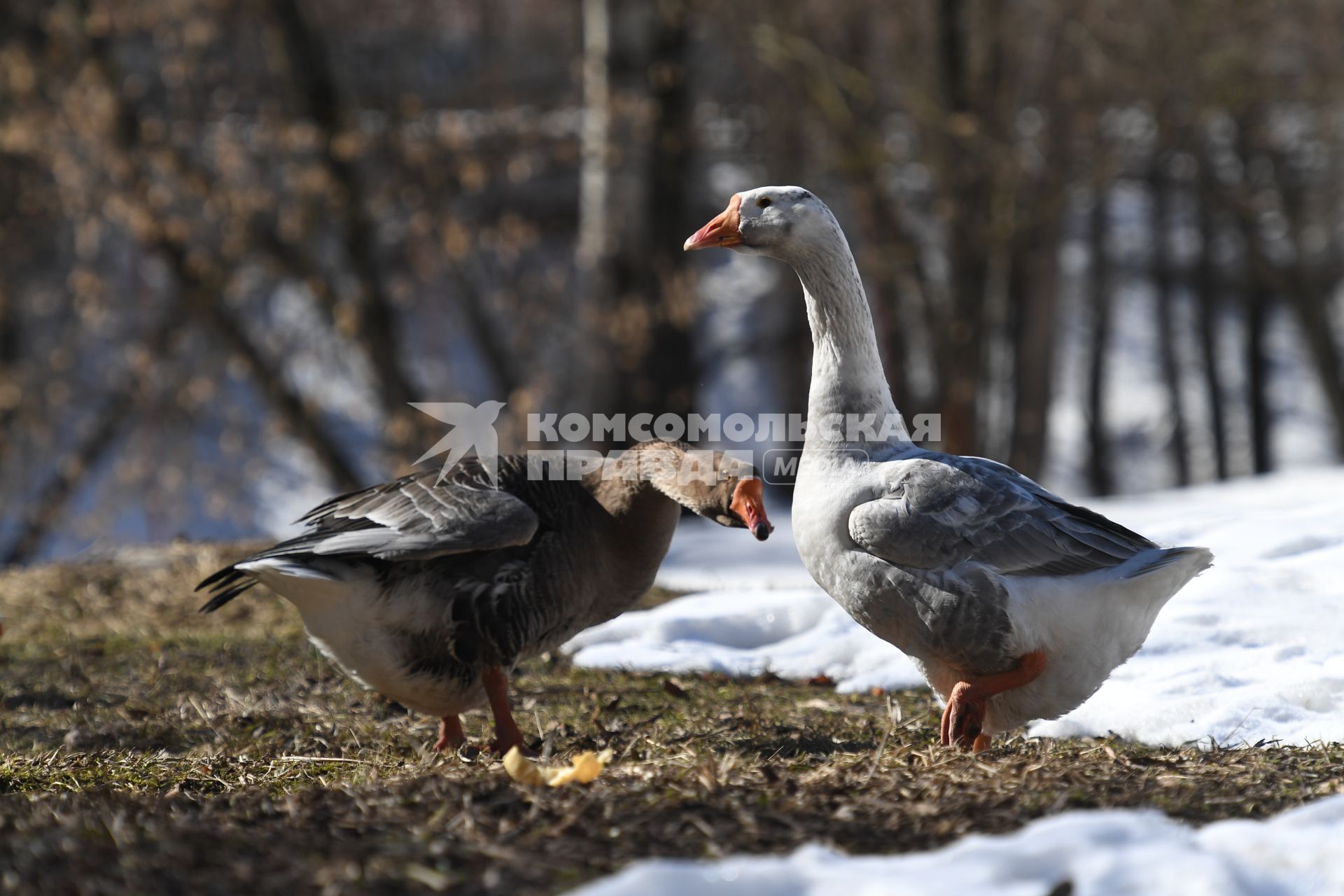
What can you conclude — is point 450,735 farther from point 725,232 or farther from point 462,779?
point 725,232

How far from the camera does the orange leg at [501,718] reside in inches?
169

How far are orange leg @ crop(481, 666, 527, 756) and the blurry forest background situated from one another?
18.2 ft

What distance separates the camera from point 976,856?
247cm

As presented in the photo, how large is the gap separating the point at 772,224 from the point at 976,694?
5.54 ft

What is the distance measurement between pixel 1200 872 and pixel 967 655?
142 centimetres

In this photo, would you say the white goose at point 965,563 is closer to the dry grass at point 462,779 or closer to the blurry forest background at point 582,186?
the dry grass at point 462,779

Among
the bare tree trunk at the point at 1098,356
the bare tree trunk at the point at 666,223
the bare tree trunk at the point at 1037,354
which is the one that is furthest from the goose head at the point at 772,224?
the bare tree trunk at the point at 1098,356

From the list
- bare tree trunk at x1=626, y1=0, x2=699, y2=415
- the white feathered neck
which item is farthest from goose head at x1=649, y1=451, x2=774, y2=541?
bare tree trunk at x1=626, y1=0, x2=699, y2=415

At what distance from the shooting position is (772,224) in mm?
4371

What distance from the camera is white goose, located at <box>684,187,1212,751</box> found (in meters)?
3.88

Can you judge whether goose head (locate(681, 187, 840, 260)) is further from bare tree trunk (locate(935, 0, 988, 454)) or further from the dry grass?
bare tree trunk (locate(935, 0, 988, 454))

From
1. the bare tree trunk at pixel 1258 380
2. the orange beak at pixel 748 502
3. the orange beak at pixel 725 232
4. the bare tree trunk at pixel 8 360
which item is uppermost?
the orange beak at pixel 725 232

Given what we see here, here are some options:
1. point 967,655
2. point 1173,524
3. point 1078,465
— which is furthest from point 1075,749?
point 1078,465

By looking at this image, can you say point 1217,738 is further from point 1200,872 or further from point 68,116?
point 68,116
